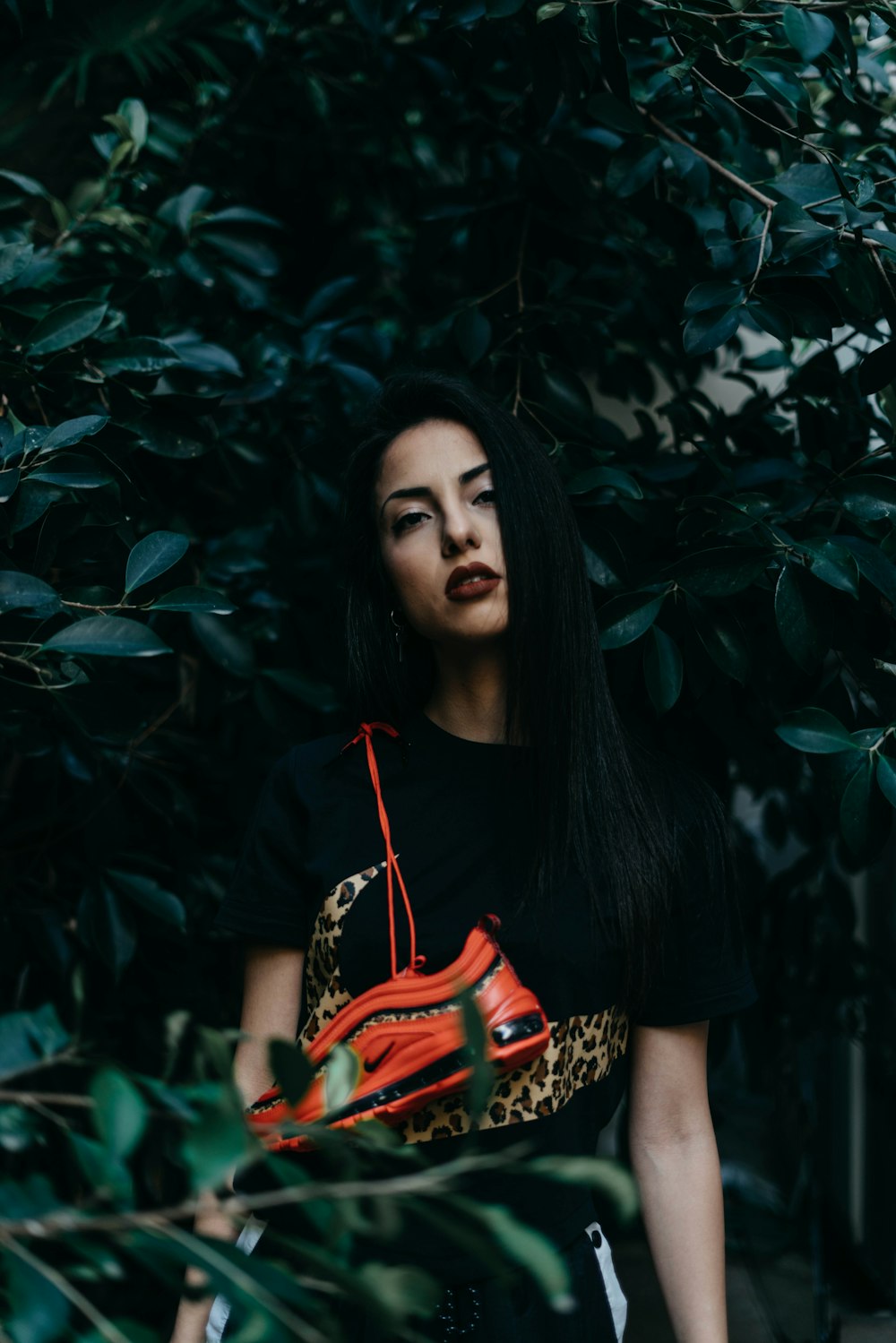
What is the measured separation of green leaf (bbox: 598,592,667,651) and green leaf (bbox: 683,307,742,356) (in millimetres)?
246

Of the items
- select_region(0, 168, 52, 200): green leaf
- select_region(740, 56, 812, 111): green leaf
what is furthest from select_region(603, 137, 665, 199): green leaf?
select_region(0, 168, 52, 200): green leaf

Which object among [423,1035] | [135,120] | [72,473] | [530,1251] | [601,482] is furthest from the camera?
[135,120]

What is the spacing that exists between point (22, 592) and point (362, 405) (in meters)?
0.56

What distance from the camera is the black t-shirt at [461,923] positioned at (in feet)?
3.55

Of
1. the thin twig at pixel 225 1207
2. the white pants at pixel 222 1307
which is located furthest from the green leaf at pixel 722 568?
the thin twig at pixel 225 1207

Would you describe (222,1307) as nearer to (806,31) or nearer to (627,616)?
(627,616)

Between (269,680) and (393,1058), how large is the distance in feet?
2.10

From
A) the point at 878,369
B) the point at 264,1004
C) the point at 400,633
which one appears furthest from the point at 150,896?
the point at 878,369

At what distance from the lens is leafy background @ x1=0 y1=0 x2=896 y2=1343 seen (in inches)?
46.3

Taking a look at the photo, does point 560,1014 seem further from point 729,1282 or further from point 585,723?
point 729,1282

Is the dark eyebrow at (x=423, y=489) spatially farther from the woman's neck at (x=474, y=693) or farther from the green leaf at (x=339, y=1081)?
the green leaf at (x=339, y=1081)

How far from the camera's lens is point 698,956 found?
117 cm

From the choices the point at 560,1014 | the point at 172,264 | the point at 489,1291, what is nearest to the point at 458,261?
the point at 172,264

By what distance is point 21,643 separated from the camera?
3.47ft
